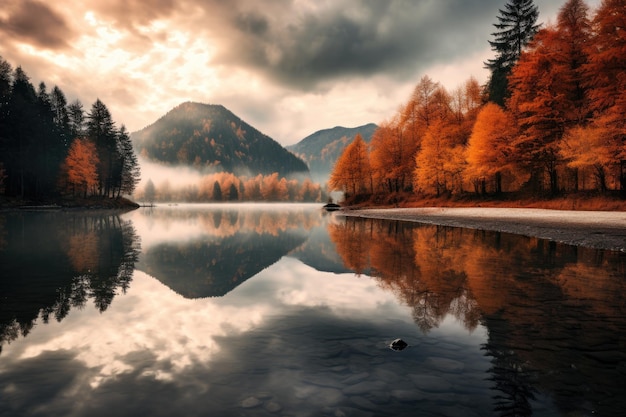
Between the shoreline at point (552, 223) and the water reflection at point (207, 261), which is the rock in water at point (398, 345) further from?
the shoreline at point (552, 223)

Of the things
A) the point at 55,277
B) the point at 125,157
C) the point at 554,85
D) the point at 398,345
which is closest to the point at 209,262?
the point at 55,277

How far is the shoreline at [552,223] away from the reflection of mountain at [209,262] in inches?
603

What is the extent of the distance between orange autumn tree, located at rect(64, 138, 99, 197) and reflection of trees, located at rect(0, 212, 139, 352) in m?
60.7

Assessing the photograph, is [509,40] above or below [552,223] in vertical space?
above

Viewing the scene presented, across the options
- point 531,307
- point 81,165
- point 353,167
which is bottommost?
point 531,307

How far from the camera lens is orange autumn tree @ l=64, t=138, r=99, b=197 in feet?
236

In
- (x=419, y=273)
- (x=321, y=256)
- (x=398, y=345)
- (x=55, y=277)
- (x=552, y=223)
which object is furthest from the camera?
(x=552, y=223)

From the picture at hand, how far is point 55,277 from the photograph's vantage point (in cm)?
1165

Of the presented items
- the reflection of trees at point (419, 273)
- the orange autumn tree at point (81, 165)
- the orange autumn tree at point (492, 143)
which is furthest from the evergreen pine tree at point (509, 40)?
the orange autumn tree at point (81, 165)

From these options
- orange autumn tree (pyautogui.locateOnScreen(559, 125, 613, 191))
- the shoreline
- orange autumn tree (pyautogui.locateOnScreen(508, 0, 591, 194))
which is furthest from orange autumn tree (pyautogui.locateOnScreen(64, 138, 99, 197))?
orange autumn tree (pyautogui.locateOnScreen(559, 125, 613, 191))

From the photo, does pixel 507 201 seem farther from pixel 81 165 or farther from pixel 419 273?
pixel 81 165

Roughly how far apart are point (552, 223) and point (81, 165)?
3254 inches

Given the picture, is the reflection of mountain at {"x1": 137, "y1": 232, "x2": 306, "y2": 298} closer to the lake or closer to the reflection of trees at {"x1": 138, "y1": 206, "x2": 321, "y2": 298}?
the reflection of trees at {"x1": 138, "y1": 206, "x2": 321, "y2": 298}

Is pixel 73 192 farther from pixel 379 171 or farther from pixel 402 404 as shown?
pixel 402 404
